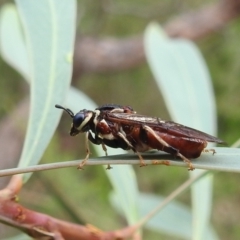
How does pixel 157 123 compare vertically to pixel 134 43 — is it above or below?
below

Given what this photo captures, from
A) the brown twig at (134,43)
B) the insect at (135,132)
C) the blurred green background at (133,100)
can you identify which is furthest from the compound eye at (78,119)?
the brown twig at (134,43)

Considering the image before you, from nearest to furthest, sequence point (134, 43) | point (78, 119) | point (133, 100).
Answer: point (78, 119) < point (134, 43) < point (133, 100)

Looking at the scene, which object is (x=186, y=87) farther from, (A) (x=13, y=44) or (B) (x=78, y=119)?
(B) (x=78, y=119)

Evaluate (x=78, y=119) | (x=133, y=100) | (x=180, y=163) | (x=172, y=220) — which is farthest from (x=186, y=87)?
(x=133, y=100)

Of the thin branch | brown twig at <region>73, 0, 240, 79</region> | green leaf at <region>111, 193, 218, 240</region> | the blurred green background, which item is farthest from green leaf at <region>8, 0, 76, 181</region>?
brown twig at <region>73, 0, 240, 79</region>

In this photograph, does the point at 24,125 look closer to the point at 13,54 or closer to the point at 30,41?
the point at 13,54

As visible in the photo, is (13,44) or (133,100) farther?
(133,100)
